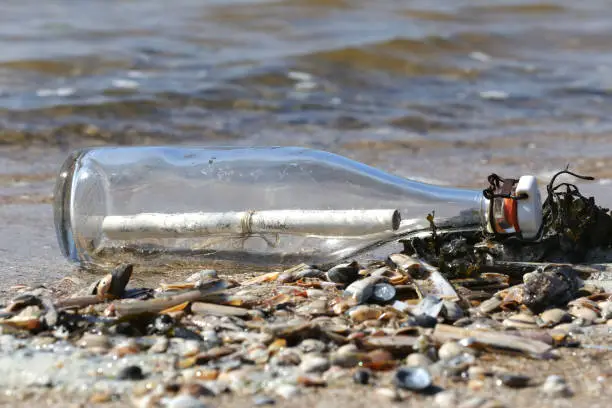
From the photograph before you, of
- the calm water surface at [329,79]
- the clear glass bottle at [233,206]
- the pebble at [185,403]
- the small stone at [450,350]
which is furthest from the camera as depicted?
the calm water surface at [329,79]

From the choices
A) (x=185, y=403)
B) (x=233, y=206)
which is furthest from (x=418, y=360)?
(x=233, y=206)

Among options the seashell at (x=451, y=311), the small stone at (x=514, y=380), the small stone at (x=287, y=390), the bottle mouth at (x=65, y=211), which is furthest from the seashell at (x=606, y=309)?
the bottle mouth at (x=65, y=211)

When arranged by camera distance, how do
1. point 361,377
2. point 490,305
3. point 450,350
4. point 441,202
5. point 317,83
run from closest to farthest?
point 361,377, point 450,350, point 490,305, point 441,202, point 317,83

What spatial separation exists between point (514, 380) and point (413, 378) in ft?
0.63

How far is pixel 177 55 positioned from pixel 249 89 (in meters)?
1.47

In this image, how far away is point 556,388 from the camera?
1734 millimetres

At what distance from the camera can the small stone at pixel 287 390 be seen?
1.72 metres

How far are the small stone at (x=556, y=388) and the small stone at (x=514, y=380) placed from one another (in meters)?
0.03

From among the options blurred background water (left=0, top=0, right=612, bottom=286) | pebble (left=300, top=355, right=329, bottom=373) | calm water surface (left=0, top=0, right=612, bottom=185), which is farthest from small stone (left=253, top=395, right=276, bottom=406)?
calm water surface (left=0, top=0, right=612, bottom=185)

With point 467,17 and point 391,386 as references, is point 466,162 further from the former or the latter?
point 467,17

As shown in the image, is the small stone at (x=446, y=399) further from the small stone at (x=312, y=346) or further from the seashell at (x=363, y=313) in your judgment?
the seashell at (x=363, y=313)

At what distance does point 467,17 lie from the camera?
10547 millimetres

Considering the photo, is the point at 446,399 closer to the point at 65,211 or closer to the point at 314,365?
the point at 314,365

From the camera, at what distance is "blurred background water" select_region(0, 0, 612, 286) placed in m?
5.93
